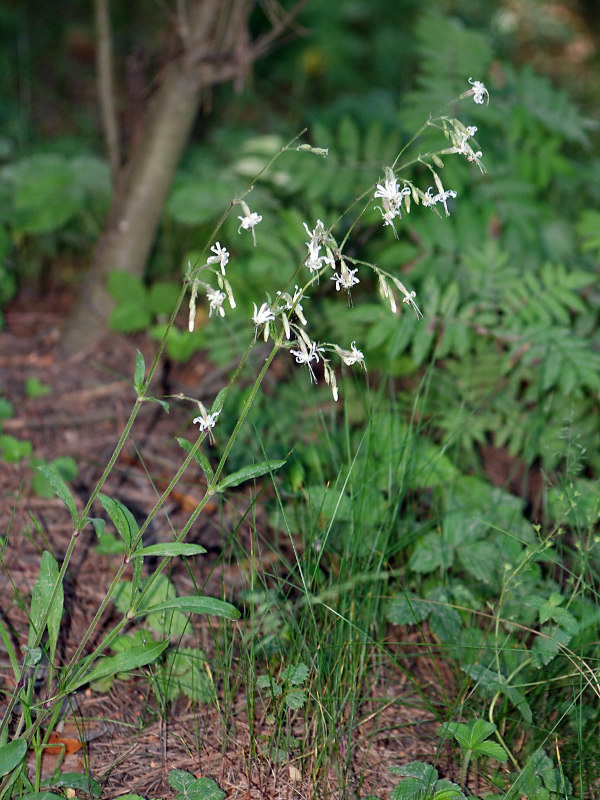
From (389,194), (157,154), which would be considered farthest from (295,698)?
(157,154)

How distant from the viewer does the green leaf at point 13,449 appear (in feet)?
8.09

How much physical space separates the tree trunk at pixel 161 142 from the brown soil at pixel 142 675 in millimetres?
253

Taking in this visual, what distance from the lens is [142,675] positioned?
5.83 feet

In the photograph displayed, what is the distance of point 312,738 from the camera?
65.2 inches

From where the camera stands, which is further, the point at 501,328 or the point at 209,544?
the point at 501,328

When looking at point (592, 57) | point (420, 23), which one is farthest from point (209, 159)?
point (592, 57)

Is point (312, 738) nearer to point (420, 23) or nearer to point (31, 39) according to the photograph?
point (420, 23)

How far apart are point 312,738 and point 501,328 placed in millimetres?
1576

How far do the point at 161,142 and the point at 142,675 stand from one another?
82.3 inches

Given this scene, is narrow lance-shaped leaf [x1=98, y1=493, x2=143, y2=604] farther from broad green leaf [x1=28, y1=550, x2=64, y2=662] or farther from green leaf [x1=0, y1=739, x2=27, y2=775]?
green leaf [x1=0, y1=739, x2=27, y2=775]

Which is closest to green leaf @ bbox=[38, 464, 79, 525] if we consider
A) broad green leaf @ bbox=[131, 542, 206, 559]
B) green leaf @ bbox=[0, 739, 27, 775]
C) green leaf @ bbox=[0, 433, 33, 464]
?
broad green leaf @ bbox=[131, 542, 206, 559]

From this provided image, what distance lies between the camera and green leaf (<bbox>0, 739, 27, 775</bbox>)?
1369 mm

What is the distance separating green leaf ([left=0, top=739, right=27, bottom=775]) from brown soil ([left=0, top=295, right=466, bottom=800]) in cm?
18

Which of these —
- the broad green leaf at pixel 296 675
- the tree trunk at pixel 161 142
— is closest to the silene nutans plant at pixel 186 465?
the broad green leaf at pixel 296 675
